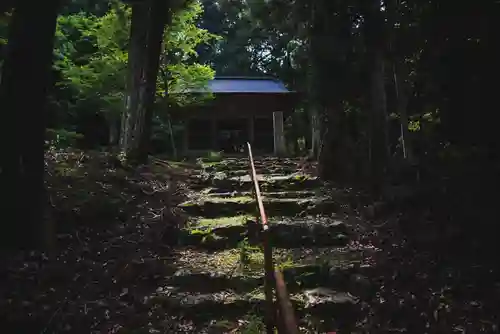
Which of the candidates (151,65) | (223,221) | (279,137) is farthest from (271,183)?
(279,137)

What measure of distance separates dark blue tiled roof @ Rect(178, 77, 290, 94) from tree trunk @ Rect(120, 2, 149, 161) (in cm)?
1005

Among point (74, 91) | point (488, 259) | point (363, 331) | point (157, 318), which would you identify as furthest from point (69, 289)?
point (74, 91)

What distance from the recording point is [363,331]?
4.22 metres

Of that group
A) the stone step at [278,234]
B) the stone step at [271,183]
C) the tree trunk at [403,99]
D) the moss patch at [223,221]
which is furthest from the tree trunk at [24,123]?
the tree trunk at [403,99]

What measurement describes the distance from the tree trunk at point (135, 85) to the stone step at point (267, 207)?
2.67 m

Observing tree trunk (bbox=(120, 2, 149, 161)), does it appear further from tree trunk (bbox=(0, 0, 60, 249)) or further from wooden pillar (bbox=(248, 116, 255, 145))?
wooden pillar (bbox=(248, 116, 255, 145))

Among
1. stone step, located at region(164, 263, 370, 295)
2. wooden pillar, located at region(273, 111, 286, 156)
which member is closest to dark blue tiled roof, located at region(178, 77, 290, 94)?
wooden pillar, located at region(273, 111, 286, 156)

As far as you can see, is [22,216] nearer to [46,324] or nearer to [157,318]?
[46,324]

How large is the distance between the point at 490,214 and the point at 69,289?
5.08 m

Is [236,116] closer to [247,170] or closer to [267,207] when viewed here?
[247,170]

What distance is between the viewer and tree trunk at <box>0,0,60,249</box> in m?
4.90

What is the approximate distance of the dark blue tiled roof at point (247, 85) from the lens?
21750mm

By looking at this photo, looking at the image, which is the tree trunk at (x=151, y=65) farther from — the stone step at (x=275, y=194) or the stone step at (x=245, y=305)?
the stone step at (x=245, y=305)

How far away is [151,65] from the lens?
10148mm
